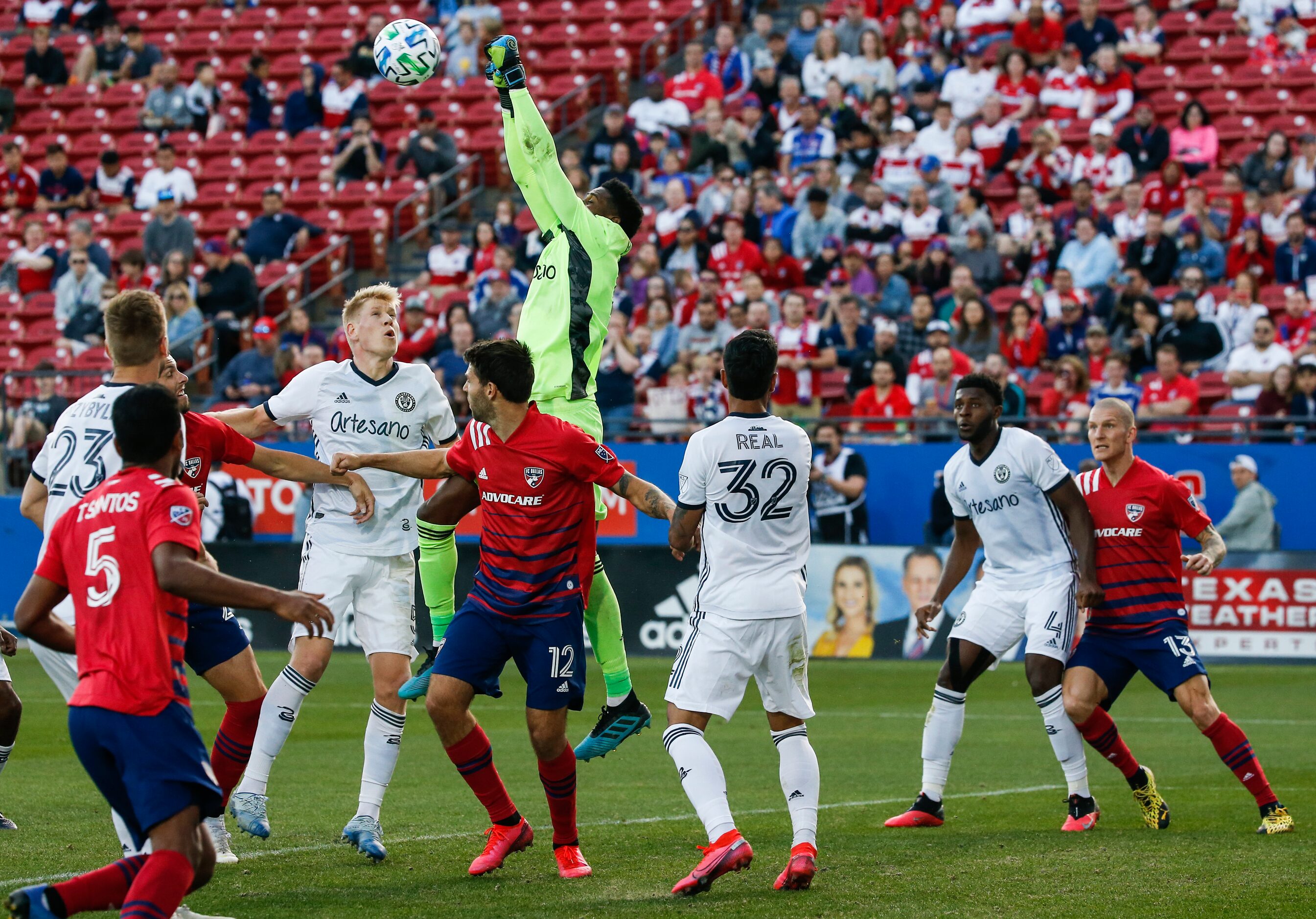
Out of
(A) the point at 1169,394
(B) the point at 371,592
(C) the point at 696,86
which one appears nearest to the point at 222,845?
(B) the point at 371,592

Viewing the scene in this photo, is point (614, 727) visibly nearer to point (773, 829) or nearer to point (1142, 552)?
point (773, 829)

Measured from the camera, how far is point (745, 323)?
1969cm

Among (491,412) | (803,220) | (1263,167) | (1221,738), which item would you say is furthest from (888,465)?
(491,412)

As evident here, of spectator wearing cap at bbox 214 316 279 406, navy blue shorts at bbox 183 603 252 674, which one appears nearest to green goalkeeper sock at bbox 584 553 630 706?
navy blue shorts at bbox 183 603 252 674

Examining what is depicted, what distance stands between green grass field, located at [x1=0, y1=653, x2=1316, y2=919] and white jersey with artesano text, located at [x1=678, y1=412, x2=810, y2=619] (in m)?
1.24

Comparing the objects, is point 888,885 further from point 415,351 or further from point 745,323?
point 415,351

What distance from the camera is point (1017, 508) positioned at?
8.98 metres

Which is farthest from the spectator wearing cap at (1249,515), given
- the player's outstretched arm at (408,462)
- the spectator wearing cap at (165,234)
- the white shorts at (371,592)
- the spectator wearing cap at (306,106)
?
the spectator wearing cap at (306,106)

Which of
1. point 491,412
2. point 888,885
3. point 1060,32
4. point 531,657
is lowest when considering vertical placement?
point 888,885

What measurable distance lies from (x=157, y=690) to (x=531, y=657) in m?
2.15

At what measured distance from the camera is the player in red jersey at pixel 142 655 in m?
5.22

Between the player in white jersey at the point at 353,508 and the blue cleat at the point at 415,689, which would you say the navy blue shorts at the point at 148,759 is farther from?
the player in white jersey at the point at 353,508

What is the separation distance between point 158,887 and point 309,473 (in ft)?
9.32

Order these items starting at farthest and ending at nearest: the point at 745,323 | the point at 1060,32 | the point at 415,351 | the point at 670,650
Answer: the point at 1060,32 < the point at 415,351 < the point at 745,323 < the point at 670,650
